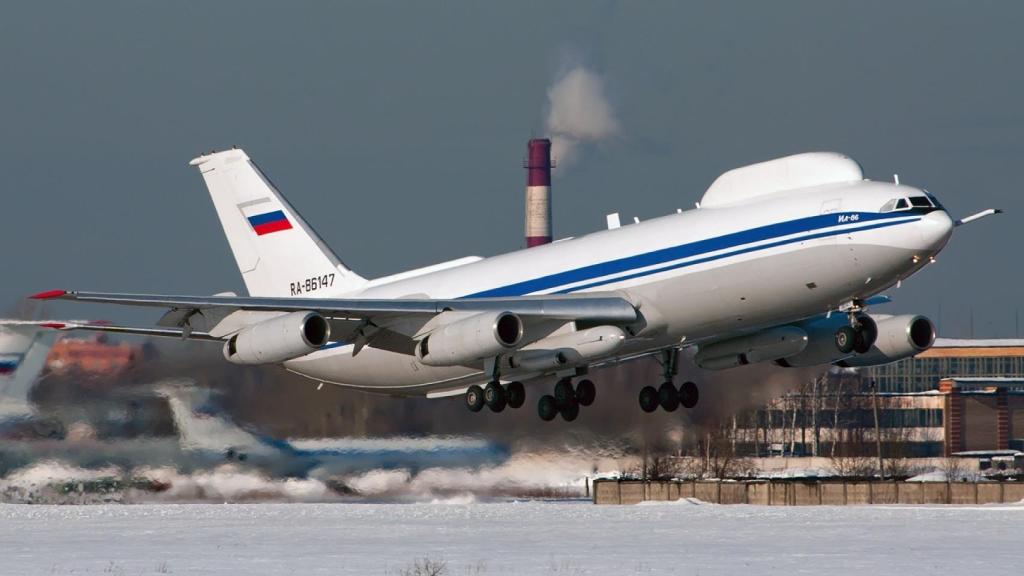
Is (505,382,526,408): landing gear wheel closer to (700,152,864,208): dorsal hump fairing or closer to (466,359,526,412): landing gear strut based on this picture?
(466,359,526,412): landing gear strut

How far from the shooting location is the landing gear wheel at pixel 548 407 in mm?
50594

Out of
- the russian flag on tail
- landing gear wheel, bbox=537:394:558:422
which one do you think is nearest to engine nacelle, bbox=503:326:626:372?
landing gear wheel, bbox=537:394:558:422

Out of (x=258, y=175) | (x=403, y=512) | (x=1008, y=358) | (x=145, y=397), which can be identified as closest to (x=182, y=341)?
(x=145, y=397)

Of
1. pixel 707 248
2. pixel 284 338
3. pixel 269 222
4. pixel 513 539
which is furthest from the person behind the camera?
pixel 269 222

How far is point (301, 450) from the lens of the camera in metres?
55.6

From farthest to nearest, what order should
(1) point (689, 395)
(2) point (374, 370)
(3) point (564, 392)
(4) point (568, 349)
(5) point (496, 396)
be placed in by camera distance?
(2) point (374, 370) < (1) point (689, 395) < (3) point (564, 392) < (5) point (496, 396) < (4) point (568, 349)

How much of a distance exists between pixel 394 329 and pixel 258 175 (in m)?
10.3

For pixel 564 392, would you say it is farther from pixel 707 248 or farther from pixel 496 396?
pixel 707 248

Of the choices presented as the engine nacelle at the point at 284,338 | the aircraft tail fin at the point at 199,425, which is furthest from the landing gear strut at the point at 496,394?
the aircraft tail fin at the point at 199,425

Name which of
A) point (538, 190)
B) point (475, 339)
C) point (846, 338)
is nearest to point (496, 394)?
point (475, 339)

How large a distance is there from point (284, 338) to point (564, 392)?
879 centimetres

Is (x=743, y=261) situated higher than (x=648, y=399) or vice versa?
(x=743, y=261)

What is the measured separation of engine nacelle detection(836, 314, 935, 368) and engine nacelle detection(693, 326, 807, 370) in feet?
7.11

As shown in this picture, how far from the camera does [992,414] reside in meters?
114
